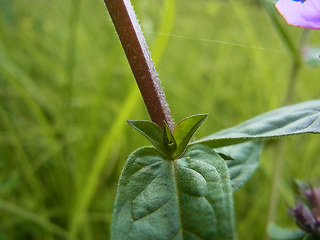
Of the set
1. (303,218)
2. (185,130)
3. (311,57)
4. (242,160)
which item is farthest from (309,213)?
(311,57)

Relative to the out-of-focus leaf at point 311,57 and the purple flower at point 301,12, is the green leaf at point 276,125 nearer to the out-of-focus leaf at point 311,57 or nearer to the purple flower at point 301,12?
the purple flower at point 301,12

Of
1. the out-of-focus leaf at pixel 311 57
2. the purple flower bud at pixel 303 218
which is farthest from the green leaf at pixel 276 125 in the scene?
the out-of-focus leaf at pixel 311 57

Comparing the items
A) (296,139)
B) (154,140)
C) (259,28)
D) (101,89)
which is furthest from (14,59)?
(259,28)

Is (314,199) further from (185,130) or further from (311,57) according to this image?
(311,57)

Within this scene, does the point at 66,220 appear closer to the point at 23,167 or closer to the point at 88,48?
the point at 23,167

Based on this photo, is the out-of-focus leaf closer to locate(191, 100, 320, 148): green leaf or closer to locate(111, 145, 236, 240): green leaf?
locate(191, 100, 320, 148): green leaf

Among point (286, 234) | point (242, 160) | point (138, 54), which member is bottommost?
point (286, 234)
